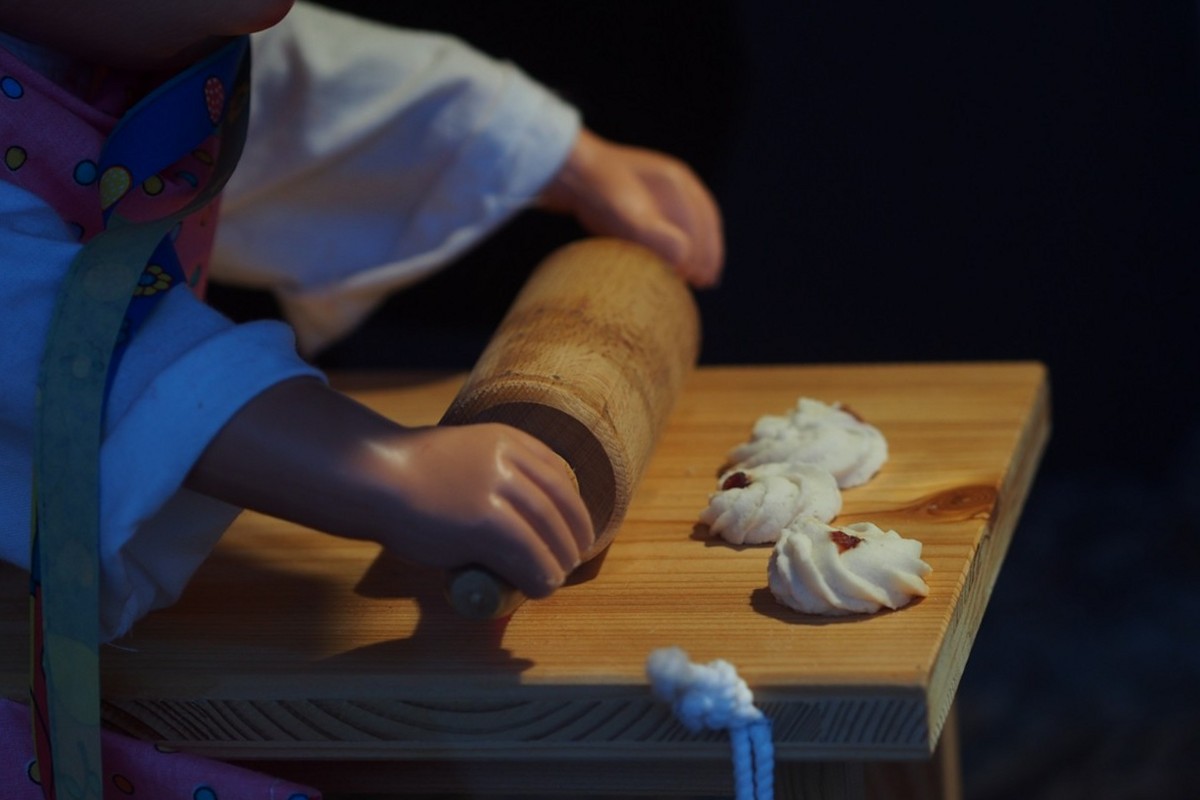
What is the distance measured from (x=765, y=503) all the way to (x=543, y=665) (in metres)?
0.17

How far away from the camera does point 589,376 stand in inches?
31.4

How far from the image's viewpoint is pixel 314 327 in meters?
1.19

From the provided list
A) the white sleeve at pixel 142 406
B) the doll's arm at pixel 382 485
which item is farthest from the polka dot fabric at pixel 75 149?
the doll's arm at pixel 382 485

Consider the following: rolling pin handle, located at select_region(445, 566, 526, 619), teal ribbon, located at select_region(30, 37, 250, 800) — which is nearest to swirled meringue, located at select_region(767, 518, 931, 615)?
rolling pin handle, located at select_region(445, 566, 526, 619)

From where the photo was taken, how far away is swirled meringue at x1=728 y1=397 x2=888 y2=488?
0.90 m

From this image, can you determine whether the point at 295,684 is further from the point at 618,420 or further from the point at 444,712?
the point at 618,420

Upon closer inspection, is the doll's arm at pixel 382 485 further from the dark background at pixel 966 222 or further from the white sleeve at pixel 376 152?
the dark background at pixel 966 222

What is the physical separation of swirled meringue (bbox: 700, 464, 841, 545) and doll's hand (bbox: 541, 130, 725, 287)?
11.3 inches

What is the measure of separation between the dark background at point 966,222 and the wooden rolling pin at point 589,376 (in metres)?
0.56

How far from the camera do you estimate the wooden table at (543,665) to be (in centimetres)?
68

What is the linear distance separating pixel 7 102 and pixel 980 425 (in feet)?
1.85

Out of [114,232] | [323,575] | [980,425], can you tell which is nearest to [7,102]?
[114,232]

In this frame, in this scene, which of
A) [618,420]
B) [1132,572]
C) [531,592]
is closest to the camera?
[531,592]

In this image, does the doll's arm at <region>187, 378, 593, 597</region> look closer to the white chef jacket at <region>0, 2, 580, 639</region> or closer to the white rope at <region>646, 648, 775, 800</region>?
the white rope at <region>646, 648, 775, 800</region>
